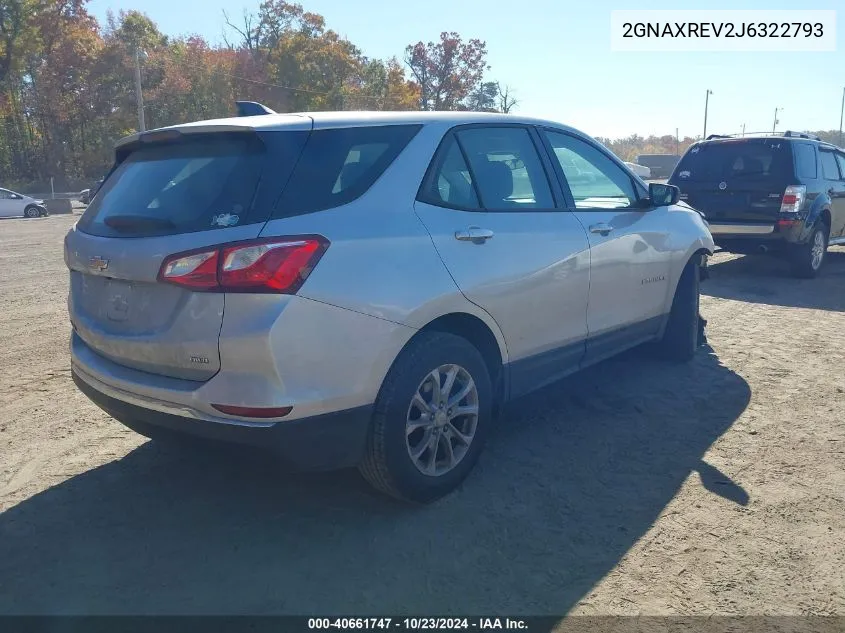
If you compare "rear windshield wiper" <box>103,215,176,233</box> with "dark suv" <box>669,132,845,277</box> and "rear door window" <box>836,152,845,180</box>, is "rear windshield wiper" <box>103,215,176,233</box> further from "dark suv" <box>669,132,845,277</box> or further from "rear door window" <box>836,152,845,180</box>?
"rear door window" <box>836,152,845,180</box>

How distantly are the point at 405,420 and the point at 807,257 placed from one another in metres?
8.16

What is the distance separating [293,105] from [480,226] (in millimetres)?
51714

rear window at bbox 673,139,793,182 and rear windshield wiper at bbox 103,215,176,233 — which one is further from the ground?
rear window at bbox 673,139,793,182

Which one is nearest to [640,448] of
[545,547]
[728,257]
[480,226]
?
[545,547]

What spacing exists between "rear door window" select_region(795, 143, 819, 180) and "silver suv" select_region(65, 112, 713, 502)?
6.67 meters

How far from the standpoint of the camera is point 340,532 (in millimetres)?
3143

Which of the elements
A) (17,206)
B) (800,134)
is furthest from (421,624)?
(17,206)

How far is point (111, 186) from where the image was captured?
3.55 m

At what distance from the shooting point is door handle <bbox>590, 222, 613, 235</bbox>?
425cm

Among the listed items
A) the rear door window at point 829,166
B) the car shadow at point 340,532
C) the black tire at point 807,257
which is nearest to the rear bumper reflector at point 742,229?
the black tire at point 807,257

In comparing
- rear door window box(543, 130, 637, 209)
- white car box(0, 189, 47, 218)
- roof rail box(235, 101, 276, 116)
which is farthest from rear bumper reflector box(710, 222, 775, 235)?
white car box(0, 189, 47, 218)

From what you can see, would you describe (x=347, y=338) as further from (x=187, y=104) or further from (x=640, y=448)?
(x=187, y=104)

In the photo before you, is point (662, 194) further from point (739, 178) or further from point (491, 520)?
→ point (739, 178)

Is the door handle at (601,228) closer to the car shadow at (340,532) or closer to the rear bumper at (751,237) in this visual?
the car shadow at (340,532)
